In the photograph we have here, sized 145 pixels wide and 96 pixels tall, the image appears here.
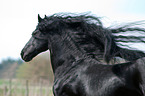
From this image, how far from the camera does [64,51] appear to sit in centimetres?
460

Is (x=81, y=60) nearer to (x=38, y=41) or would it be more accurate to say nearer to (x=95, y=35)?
(x=95, y=35)

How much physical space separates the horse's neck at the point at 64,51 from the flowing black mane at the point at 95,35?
149mm

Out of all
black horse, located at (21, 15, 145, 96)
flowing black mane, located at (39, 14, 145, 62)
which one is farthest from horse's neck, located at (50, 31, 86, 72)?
flowing black mane, located at (39, 14, 145, 62)

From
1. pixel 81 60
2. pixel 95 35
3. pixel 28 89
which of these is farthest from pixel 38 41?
pixel 28 89

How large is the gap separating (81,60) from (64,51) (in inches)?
Result: 19.1

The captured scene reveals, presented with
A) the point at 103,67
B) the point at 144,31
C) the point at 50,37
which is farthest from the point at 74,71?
the point at 144,31

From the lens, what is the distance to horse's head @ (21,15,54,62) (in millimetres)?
4844

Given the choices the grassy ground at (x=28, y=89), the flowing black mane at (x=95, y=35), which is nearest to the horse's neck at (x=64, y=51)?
the flowing black mane at (x=95, y=35)

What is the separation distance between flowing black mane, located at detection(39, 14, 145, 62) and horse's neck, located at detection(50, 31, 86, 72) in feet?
0.49

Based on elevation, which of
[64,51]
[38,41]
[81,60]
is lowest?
[81,60]

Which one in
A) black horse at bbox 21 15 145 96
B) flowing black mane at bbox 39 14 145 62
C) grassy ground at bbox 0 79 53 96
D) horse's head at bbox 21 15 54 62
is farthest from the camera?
grassy ground at bbox 0 79 53 96

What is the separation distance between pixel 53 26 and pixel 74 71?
1218 millimetres

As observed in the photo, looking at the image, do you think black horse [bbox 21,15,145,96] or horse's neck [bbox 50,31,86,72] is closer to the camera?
black horse [bbox 21,15,145,96]

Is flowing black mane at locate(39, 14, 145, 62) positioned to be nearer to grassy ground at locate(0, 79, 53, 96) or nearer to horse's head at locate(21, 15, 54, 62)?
horse's head at locate(21, 15, 54, 62)
